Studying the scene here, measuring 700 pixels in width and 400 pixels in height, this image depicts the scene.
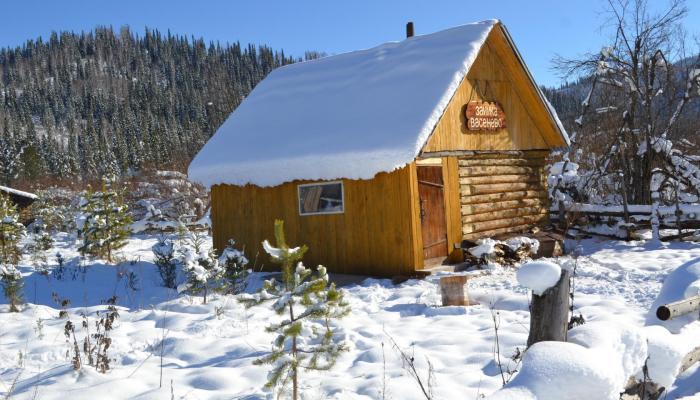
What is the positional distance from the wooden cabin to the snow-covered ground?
58.9 inches

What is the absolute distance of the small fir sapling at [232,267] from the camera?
982 cm

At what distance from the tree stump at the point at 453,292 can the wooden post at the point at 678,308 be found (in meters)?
4.26

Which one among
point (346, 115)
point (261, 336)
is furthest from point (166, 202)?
point (261, 336)

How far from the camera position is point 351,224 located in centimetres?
1239

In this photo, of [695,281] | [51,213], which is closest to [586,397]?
[695,281]

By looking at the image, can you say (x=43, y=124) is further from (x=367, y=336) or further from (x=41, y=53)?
(x=367, y=336)

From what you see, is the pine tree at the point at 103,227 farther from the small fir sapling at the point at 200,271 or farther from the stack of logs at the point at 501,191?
the stack of logs at the point at 501,191

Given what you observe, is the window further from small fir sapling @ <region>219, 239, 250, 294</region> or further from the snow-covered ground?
small fir sapling @ <region>219, 239, 250, 294</region>

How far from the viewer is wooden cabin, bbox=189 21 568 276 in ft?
38.8

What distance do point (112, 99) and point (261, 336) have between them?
133181 millimetres

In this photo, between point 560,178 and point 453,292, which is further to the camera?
point 560,178

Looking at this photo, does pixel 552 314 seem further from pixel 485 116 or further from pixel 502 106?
pixel 502 106

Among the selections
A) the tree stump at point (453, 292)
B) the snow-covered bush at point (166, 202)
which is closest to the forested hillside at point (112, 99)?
the snow-covered bush at point (166, 202)

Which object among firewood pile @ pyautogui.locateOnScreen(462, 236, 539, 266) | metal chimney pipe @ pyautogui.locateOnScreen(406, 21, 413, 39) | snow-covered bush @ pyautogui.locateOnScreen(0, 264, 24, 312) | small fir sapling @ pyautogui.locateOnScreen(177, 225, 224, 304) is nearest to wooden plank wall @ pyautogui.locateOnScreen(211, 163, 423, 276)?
firewood pile @ pyautogui.locateOnScreen(462, 236, 539, 266)
